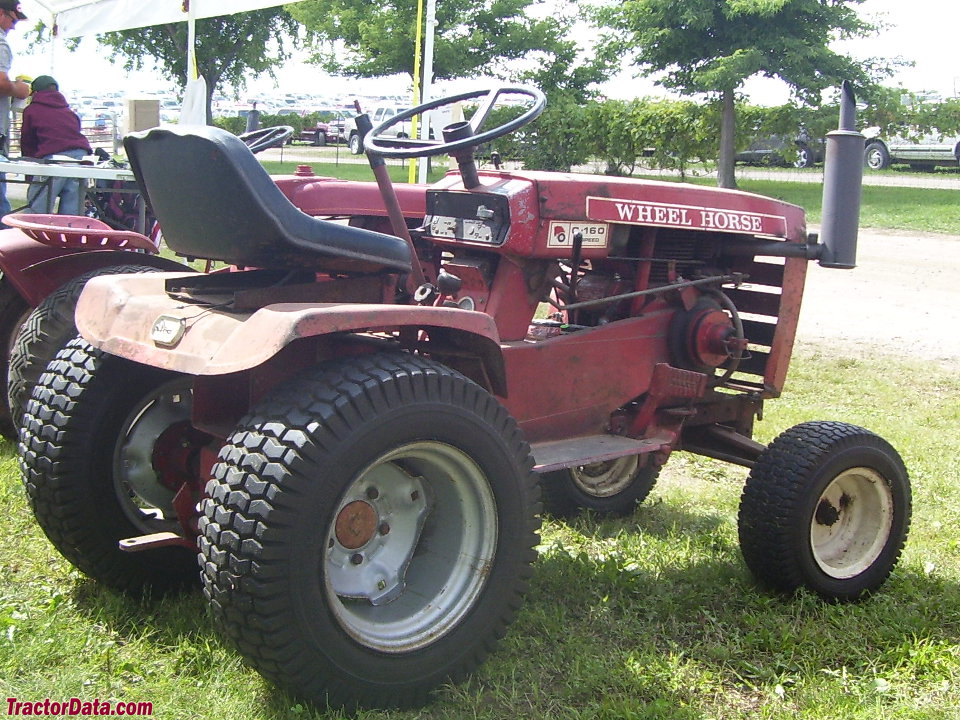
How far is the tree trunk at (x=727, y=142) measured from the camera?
21812mm

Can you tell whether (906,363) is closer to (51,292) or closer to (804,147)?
(51,292)

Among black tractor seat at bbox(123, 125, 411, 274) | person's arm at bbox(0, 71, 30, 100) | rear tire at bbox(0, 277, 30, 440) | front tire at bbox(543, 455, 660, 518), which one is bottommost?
front tire at bbox(543, 455, 660, 518)

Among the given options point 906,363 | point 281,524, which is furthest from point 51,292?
point 906,363

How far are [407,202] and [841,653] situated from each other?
228 centimetres

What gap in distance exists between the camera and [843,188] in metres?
3.82

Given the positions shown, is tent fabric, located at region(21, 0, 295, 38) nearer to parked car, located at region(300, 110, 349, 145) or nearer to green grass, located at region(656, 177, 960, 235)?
green grass, located at region(656, 177, 960, 235)

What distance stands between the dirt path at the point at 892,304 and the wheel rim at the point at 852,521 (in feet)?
13.3

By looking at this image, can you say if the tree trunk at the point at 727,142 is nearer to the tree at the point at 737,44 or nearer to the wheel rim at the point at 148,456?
the tree at the point at 737,44

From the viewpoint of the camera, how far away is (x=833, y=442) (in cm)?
363

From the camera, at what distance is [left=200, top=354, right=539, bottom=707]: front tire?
2410 millimetres

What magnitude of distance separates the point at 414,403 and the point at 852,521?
1.94 metres

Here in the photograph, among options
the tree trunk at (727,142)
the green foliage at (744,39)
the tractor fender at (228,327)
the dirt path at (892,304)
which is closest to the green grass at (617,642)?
the tractor fender at (228,327)

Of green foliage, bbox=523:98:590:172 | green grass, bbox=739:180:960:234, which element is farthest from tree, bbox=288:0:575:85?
green grass, bbox=739:180:960:234

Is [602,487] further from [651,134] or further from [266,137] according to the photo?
[651,134]
